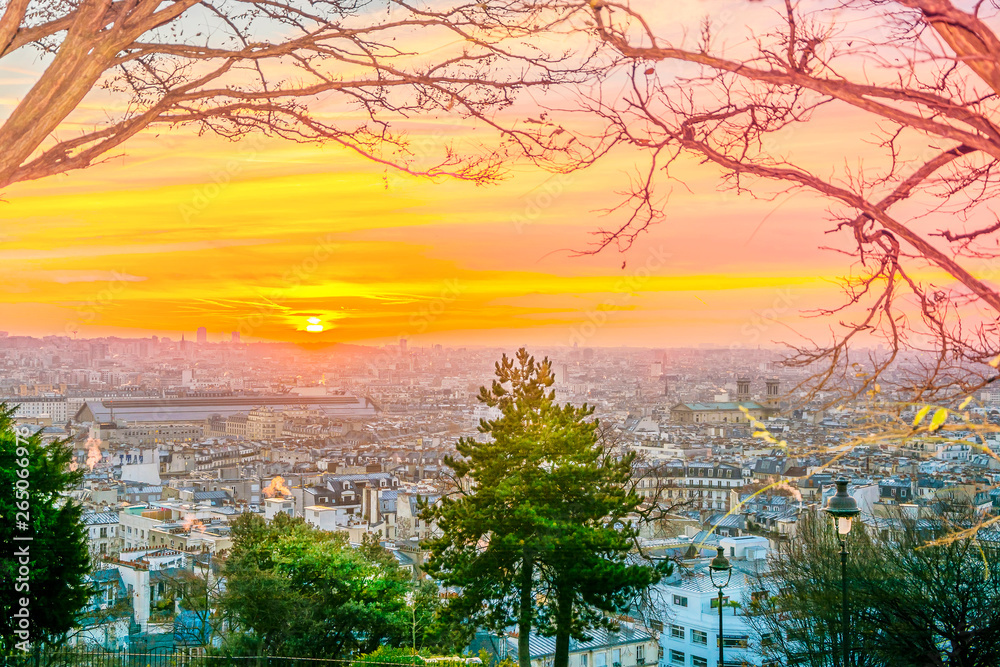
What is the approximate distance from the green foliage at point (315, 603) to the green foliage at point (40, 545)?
2003 millimetres

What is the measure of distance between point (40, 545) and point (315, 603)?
342 cm

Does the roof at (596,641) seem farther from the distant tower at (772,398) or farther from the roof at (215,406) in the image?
the roof at (215,406)

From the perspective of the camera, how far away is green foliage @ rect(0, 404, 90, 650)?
7430 mm

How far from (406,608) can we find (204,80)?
27.5 feet

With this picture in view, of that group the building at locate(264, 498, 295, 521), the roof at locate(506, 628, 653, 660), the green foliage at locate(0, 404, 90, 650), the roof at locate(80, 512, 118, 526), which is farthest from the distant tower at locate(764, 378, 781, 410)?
the roof at locate(80, 512, 118, 526)

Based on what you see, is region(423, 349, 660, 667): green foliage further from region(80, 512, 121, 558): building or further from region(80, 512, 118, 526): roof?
region(80, 512, 118, 526): roof

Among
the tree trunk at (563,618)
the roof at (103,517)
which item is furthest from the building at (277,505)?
Answer: the tree trunk at (563,618)

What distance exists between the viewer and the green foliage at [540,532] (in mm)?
9516

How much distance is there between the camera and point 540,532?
961cm

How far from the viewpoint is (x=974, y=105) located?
2322 mm

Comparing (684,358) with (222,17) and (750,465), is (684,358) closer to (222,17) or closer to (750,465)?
(750,465)

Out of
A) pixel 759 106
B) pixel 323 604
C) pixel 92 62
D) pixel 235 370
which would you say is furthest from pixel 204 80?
pixel 235 370

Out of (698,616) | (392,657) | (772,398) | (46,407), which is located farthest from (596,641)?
(46,407)

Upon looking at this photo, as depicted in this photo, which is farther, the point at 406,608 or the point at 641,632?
the point at 641,632
